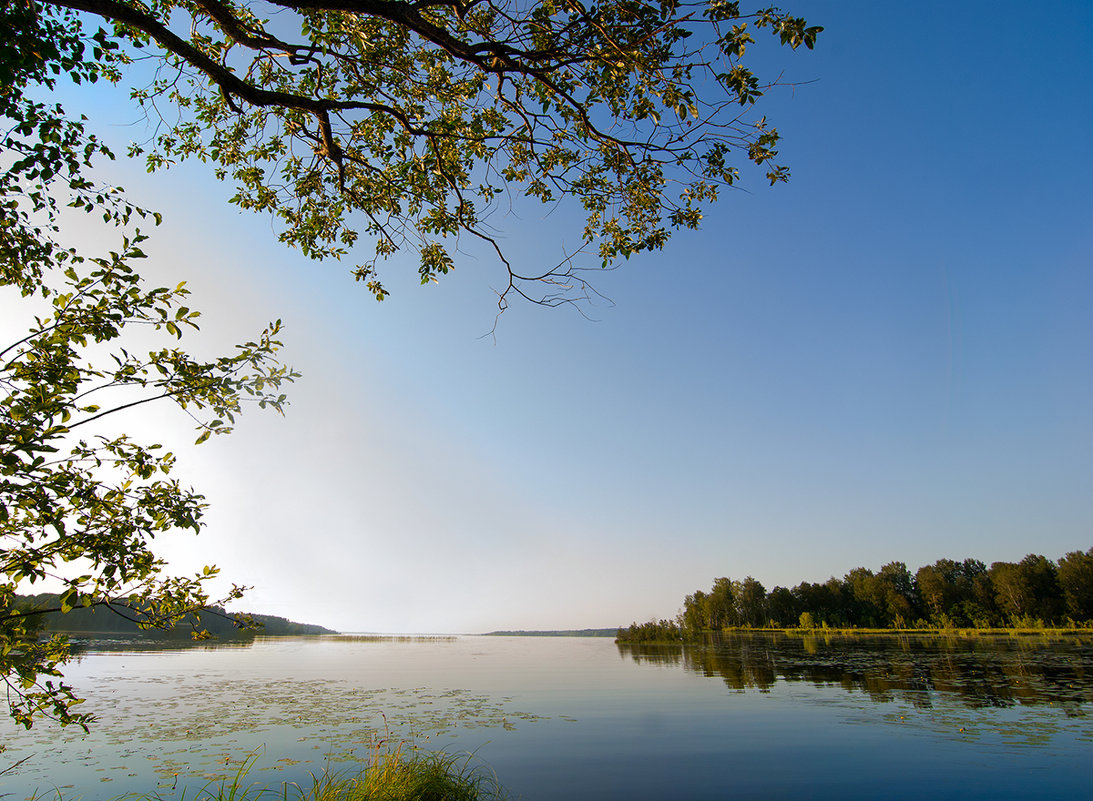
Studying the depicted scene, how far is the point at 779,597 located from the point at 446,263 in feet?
368

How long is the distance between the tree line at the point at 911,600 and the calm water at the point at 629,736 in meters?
63.2

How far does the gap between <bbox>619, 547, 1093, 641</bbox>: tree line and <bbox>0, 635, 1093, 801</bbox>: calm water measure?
63225 millimetres

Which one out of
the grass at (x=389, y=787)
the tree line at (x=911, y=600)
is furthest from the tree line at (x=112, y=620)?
the tree line at (x=911, y=600)

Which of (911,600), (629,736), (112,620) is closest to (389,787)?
(629,736)

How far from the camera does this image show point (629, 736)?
→ 14.3 meters

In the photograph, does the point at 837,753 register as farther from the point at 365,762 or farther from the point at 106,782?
the point at 106,782

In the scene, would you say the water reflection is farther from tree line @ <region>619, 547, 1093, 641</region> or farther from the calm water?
tree line @ <region>619, 547, 1093, 641</region>

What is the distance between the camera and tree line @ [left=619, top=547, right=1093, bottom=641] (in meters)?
69.1

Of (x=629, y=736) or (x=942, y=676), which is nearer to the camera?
(x=629, y=736)

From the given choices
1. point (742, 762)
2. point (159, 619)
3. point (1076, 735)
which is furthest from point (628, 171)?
point (1076, 735)

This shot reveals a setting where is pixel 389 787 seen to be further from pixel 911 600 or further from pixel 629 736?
pixel 911 600

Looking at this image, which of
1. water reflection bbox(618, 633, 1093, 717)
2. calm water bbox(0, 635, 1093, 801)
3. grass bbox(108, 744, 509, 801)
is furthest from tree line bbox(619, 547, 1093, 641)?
grass bbox(108, 744, 509, 801)

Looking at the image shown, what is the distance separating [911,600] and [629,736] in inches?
3933

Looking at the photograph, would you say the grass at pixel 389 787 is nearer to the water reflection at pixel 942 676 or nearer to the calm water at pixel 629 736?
the calm water at pixel 629 736
